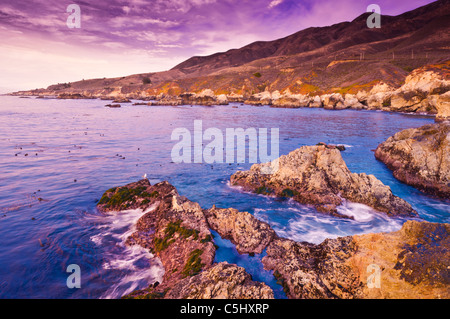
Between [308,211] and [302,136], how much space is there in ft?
85.0

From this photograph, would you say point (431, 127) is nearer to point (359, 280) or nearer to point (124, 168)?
point (359, 280)

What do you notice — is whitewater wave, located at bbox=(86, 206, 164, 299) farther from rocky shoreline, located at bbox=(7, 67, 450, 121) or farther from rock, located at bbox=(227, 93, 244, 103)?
rock, located at bbox=(227, 93, 244, 103)

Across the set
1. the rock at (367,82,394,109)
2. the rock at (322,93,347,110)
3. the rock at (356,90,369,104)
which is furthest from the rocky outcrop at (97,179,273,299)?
the rock at (356,90,369,104)

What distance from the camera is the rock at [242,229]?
8612 millimetres

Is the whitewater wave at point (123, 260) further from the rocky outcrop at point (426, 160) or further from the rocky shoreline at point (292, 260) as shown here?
the rocky outcrop at point (426, 160)

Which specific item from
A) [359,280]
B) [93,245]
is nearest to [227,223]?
[359,280]

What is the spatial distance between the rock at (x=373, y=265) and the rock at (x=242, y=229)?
3.13 feet

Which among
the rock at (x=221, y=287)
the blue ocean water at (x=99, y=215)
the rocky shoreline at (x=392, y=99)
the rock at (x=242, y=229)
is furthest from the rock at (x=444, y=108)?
the rock at (x=221, y=287)

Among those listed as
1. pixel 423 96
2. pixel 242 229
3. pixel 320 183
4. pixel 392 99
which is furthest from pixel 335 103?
pixel 242 229

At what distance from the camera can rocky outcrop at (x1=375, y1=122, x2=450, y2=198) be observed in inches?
603

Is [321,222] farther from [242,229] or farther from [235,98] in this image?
[235,98]

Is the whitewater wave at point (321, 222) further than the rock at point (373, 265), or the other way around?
the whitewater wave at point (321, 222)

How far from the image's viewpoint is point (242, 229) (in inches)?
361
